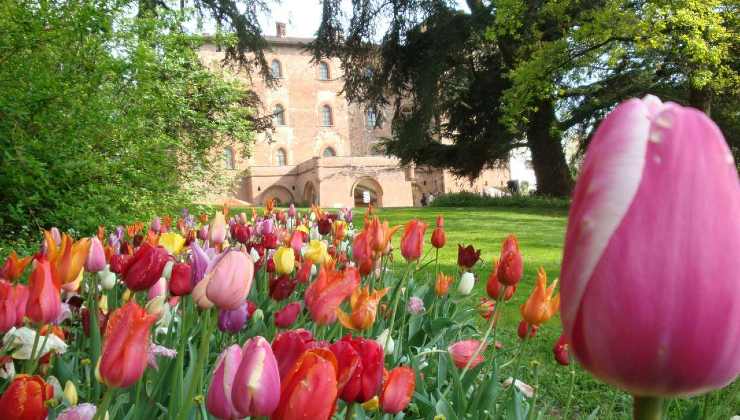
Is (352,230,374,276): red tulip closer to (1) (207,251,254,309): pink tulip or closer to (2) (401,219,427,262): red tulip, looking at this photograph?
(2) (401,219,427,262): red tulip

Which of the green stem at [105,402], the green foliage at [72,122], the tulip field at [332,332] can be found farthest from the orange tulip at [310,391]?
the green foliage at [72,122]

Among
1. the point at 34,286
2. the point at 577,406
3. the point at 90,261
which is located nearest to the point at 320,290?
the point at 34,286

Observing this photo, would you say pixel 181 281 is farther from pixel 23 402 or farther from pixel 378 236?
pixel 378 236

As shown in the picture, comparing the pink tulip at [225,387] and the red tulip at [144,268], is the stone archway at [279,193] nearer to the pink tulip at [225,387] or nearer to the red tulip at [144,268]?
the red tulip at [144,268]

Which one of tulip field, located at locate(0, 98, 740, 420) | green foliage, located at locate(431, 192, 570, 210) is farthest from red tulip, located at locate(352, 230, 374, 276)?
green foliage, located at locate(431, 192, 570, 210)

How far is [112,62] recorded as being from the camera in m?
4.50

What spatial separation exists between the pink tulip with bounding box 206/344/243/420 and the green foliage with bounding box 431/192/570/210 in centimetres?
1617

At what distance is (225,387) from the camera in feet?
2.07

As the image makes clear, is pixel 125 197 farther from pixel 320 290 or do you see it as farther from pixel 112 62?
pixel 320 290

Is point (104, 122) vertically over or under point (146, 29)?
under

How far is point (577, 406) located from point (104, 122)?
3742 mm

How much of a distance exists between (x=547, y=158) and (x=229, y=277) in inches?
728

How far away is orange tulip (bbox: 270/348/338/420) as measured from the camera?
21.8 inches

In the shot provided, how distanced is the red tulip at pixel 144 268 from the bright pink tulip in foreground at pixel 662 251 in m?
1.03
